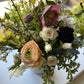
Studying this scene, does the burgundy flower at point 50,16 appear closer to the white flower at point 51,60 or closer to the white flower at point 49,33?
the white flower at point 49,33

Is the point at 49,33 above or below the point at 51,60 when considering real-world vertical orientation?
above

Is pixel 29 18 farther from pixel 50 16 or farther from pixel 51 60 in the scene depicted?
pixel 51 60

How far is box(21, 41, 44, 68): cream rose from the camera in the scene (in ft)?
1.87

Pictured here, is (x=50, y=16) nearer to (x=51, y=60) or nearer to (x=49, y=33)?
(x=49, y=33)

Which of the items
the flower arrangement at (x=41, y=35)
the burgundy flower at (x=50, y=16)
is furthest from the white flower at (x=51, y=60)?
the burgundy flower at (x=50, y=16)

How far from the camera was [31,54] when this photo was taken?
58cm

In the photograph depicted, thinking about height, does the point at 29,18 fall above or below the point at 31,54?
above

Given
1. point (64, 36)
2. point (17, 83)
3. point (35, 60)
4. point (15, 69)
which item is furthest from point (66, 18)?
point (17, 83)

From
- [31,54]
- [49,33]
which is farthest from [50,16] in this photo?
[31,54]

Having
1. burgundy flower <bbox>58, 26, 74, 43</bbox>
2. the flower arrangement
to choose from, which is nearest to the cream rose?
the flower arrangement

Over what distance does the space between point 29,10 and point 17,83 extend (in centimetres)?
40

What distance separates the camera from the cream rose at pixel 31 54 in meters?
0.57

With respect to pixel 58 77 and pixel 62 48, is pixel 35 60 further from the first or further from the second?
pixel 58 77

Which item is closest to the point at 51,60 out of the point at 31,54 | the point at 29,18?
the point at 31,54
